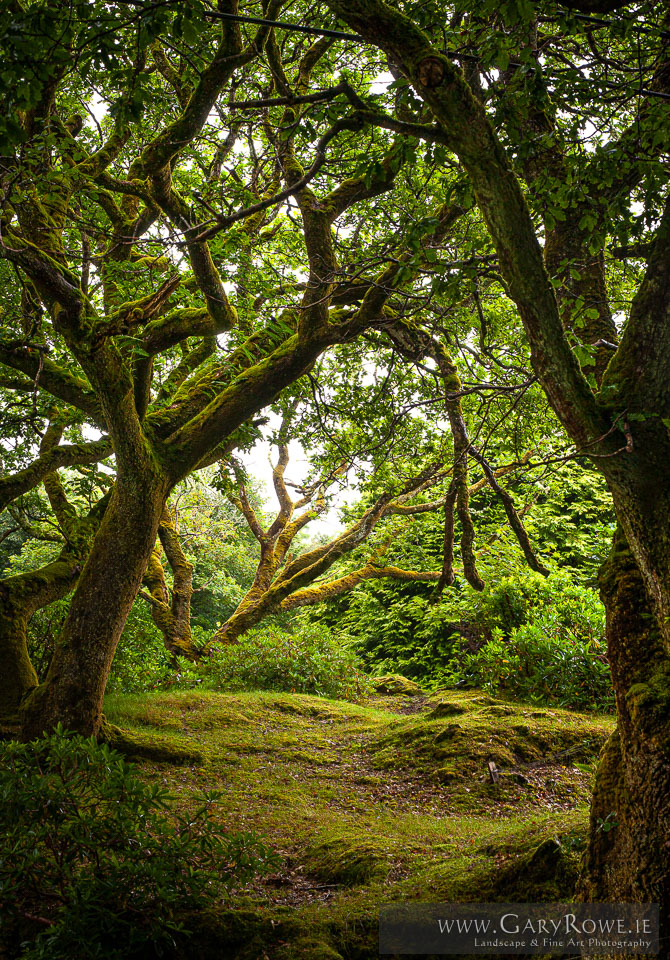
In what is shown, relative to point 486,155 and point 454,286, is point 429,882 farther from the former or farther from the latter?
point 486,155

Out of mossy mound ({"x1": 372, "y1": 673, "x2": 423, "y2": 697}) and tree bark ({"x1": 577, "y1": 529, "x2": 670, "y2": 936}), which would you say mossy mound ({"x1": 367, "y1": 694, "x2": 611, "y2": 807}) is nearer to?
tree bark ({"x1": 577, "y1": 529, "x2": 670, "y2": 936})

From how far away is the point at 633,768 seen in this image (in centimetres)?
239

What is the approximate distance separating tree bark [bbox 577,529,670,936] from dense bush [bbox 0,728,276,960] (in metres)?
1.56

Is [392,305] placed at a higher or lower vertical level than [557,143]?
higher

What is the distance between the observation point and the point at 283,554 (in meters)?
13.2

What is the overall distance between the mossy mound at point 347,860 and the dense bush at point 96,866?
80cm

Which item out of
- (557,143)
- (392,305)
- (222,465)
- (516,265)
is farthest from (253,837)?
(222,465)

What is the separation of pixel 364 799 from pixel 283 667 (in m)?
5.99

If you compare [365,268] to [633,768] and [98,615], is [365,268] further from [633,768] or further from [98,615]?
[98,615]

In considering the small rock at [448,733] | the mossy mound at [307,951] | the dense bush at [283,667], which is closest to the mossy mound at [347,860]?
the mossy mound at [307,951]

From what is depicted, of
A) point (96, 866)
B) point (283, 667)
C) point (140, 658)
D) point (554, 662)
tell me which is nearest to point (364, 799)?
point (96, 866)

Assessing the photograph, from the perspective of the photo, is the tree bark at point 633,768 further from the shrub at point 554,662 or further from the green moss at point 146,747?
the shrub at point 554,662

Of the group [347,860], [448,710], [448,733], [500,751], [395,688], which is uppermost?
[395,688]

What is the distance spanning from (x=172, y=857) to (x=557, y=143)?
14.0 feet
